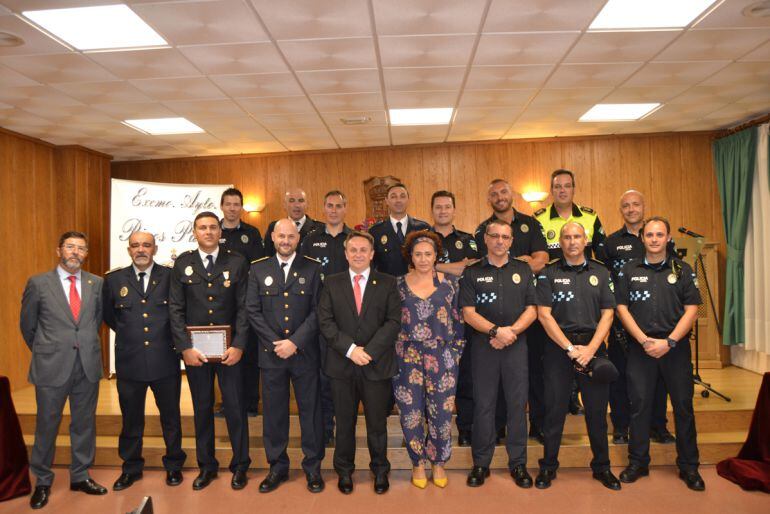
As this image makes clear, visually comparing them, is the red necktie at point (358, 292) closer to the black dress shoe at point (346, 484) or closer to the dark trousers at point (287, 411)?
the dark trousers at point (287, 411)

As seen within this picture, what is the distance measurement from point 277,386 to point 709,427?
12.3 feet

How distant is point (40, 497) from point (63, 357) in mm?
993

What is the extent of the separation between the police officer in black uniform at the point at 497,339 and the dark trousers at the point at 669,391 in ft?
2.56

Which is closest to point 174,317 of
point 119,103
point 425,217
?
point 119,103

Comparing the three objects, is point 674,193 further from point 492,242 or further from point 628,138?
point 492,242

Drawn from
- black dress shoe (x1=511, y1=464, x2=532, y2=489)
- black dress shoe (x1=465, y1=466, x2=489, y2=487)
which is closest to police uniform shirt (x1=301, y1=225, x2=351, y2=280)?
black dress shoe (x1=465, y1=466, x2=489, y2=487)

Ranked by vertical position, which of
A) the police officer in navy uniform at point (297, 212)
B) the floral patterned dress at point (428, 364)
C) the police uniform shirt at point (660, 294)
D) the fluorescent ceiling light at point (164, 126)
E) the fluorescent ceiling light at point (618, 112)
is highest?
the fluorescent ceiling light at point (618, 112)

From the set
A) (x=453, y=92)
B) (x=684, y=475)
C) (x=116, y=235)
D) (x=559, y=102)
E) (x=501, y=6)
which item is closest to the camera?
(x=501, y=6)

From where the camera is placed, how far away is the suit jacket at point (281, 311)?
3809mm

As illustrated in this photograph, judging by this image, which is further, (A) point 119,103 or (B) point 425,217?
(B) point 425,217

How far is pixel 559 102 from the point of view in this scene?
6.22 metres

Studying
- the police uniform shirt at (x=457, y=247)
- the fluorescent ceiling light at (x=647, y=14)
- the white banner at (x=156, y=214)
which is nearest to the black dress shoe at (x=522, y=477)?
the police uniform shirt at (x=457, y=247)

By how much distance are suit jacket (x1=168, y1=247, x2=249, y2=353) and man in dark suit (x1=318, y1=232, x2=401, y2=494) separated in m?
0.63

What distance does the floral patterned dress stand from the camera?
3.78 metres
